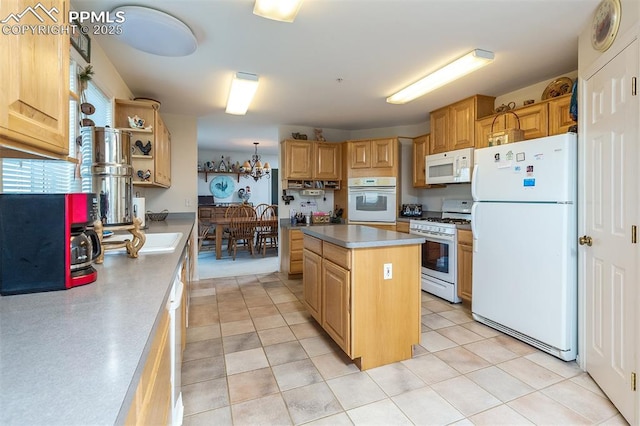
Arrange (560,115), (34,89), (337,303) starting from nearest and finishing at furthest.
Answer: (34,89)
(337,303)
(560,115)

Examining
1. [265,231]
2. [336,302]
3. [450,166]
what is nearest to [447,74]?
[450,166]

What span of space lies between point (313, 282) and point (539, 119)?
2.60m

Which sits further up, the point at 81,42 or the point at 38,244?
the point at 81,42

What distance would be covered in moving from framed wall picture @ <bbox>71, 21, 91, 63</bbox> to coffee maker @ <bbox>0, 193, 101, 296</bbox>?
1.40 m

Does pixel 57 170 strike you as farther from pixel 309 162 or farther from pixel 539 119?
pixel 539 119

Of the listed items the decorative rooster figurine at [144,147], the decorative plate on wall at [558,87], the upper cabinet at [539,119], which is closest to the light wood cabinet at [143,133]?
the decorative rooster figurine at [144,147]

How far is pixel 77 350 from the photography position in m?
0.64

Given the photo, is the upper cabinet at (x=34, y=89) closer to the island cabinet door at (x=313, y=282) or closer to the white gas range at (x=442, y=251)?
the island cabinet door at (x=313, y=282)

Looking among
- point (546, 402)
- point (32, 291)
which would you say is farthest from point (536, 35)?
point (32, 291)

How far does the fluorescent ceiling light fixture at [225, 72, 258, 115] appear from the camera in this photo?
9.28 feet

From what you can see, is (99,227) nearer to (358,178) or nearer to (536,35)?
(536,35)

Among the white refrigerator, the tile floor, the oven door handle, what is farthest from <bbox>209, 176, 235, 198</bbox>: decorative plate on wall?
the white refrigerator

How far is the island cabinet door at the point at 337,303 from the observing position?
205 centimetres

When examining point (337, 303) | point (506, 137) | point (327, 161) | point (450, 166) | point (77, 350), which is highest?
point (327, 161)
